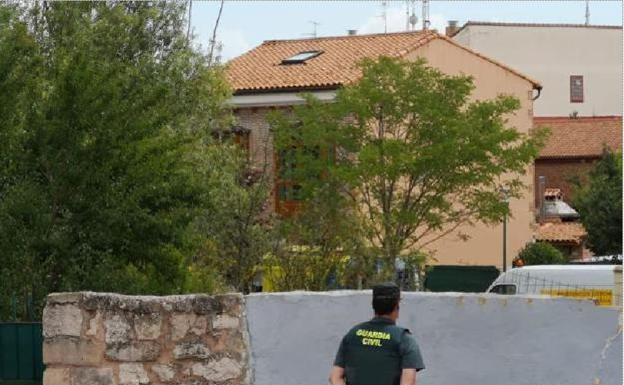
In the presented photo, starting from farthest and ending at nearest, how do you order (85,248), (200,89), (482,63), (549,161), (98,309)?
(549,161) < (482,63) < (200,89) < (85,248) < (98,309)

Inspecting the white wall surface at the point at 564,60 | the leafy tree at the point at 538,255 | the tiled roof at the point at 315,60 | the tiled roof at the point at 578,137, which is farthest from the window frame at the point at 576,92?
the leafy tree at the point at 538,255

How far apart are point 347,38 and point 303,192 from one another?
15.1 m

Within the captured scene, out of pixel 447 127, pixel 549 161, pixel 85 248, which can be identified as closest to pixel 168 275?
pixel 85 248

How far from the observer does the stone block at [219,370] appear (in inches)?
442

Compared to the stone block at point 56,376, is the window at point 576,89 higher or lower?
higher

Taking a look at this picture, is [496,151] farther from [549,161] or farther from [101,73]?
[549,161]

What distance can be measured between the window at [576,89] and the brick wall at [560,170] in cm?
424

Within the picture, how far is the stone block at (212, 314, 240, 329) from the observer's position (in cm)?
1132

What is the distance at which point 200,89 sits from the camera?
33875 millimetres

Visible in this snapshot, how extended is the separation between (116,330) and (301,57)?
119 ft

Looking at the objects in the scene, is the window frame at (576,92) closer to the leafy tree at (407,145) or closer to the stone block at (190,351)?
the leafy tree at (407,145)

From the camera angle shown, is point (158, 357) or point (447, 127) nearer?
point (158, 357)

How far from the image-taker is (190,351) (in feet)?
36.8

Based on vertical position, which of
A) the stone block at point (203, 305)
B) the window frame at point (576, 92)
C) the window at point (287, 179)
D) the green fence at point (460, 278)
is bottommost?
the green fence at point (460, 278)
